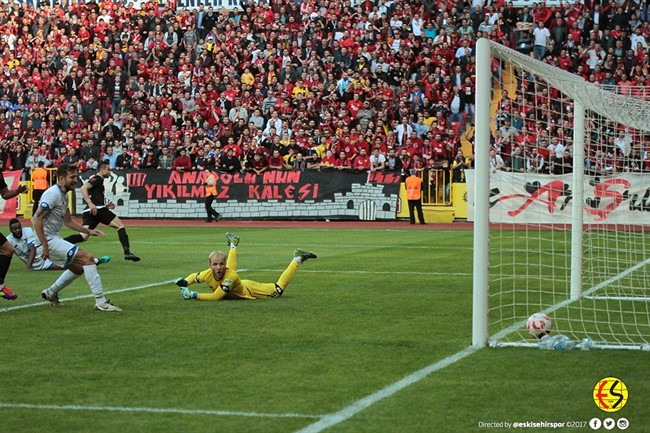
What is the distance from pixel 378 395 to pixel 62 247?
6.35m

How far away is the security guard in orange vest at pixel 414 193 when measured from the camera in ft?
103

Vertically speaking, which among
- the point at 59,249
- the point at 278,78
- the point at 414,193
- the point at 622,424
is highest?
the point at 278,78

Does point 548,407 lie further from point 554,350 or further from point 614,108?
point 614,108

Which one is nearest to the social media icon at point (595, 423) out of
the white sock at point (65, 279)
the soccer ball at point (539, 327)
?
the soccer ball at point (539, 327)

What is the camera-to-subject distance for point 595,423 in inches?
263

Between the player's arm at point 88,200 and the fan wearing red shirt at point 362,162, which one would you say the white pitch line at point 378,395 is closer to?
the player's arm at point 88,200

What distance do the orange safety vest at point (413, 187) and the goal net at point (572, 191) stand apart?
948cm

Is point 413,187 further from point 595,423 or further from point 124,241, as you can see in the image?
point 595,423

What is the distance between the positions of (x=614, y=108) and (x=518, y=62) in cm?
225

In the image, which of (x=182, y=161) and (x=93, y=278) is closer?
→ (x=93, y=278)

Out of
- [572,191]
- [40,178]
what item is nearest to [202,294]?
[572,191]

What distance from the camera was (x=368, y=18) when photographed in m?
38.7

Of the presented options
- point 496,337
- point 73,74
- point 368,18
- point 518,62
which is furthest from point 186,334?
point 73,74

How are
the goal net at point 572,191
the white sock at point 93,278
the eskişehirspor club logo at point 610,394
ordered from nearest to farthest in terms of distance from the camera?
1. the eskişehirspor club logo at point 610,394
2. the goal net at point 572,191
3. the white sock at point 93,278
